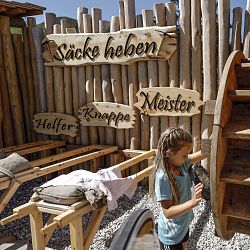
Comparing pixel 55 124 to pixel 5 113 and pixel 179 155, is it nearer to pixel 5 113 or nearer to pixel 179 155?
pixel 5 113

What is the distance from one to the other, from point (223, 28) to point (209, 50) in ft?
1.13

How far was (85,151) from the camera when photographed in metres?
5.75

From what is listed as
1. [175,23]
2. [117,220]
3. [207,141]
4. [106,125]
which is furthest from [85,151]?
[207,141]

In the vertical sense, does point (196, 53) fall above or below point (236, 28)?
below

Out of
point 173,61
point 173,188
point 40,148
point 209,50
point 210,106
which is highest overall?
point 209,50

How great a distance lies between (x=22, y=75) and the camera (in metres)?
6.50

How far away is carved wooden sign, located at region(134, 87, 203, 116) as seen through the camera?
198 inches

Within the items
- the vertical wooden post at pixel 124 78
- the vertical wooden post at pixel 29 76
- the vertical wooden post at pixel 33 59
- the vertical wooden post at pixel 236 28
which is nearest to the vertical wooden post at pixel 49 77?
the vertical wooden post at pixel 33 59

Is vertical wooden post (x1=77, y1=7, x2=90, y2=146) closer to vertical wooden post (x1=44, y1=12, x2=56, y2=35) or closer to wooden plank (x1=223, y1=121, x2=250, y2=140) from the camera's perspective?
vertical wooden post (x1=44, y1=12, x2=56, y2=35)

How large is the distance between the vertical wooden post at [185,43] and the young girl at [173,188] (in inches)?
109

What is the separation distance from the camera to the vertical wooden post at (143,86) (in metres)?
5.39

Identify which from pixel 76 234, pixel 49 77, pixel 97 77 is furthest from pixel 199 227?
pixel 49 77

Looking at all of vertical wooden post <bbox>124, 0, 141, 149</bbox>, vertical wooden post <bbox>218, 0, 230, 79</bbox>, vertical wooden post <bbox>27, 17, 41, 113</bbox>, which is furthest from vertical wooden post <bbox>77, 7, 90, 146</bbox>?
vertical wooden post <bbox>218, 0, 230, 79</bbox>

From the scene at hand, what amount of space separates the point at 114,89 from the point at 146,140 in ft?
3.29
